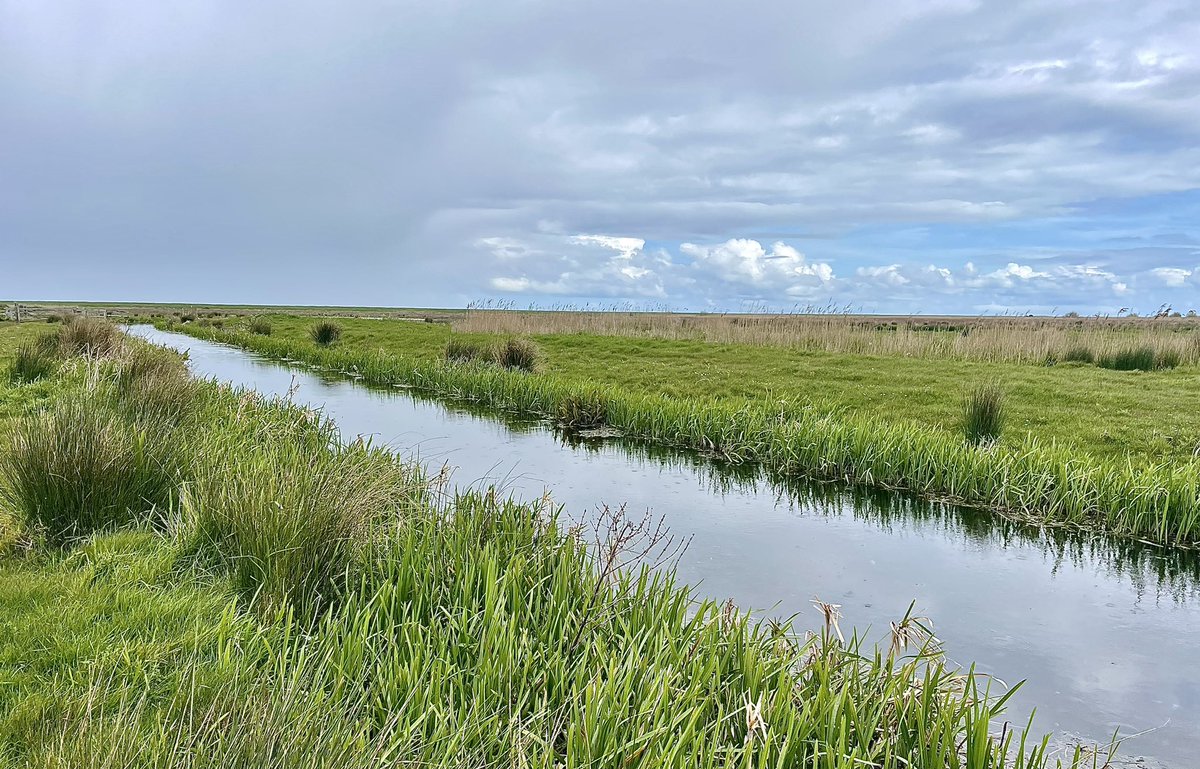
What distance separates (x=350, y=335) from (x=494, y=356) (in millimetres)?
13721

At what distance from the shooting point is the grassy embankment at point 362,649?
266 cm

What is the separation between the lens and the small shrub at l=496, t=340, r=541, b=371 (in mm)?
17891

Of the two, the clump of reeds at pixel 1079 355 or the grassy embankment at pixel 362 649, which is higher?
the clump of reeds at pixel 1079 355

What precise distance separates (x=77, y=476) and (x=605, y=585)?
4.04 m

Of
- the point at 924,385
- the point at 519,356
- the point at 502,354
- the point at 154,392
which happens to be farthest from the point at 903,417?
the point at 154,392

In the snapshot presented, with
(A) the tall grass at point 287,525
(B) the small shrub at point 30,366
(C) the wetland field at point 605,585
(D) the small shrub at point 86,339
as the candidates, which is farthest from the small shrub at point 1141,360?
(B) the small shrub at point 30,366

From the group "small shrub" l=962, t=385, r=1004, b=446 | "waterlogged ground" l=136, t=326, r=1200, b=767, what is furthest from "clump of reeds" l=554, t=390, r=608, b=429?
"small shrub" l=962, t=385, r=1004, b=446

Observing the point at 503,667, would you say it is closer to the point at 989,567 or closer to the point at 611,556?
the point at 611,556

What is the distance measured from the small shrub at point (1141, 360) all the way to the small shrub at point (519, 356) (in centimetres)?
1462

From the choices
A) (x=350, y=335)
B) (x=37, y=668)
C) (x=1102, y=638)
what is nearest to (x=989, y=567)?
(x=1102, y=638)

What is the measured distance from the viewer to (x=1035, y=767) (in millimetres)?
2953

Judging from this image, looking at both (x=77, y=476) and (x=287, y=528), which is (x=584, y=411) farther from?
(x=287, y=528)

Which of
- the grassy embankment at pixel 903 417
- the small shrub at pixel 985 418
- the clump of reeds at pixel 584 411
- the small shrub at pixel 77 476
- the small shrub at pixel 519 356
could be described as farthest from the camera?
the small shrub at pixel 519 356

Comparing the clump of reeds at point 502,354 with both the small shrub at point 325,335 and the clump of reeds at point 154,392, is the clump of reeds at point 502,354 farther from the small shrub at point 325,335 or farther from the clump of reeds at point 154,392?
the small shrub at point 325,335
